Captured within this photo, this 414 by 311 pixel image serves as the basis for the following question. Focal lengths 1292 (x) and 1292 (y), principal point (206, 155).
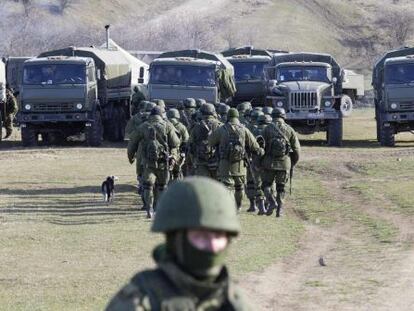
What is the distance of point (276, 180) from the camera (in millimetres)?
18156

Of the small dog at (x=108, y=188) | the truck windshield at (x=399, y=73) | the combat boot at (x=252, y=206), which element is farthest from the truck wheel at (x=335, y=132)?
the combat boot at (x=252, y=206)

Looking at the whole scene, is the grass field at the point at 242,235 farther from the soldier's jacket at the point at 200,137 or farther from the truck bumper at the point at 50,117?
the truck bumper at the point at 50,117

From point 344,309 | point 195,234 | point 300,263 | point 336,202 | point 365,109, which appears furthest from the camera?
point 365,109

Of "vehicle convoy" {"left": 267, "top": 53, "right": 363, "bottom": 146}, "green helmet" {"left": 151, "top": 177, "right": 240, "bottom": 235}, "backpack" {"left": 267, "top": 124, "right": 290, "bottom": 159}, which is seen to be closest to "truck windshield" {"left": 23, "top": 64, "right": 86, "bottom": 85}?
"vehicle convoy" {"left": 267, "top": 53, "right": 363, "bottom": 146}

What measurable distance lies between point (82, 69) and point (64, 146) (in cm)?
232

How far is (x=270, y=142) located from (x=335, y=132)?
14.4 meters

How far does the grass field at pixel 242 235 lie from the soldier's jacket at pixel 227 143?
2.39 feet

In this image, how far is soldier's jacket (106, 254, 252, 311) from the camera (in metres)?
4.08

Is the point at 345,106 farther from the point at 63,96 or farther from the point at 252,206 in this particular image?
the point at 252,206

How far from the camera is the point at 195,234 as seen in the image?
414 centimetres

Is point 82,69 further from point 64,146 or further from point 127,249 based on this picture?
point 127,249

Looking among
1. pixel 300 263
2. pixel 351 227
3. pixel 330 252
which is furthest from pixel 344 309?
pixel 351 227

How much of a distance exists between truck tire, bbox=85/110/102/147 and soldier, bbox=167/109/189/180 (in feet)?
→ 40.6

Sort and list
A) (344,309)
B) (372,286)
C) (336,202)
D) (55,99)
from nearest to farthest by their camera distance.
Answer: (344,309)
(372,286)
(336,202)
(55,99)
